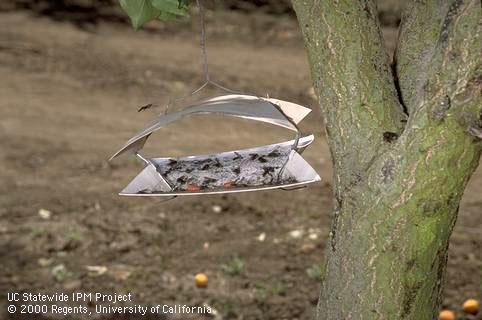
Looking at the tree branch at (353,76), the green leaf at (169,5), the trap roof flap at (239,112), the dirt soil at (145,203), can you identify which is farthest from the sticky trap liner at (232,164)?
the dirt soil at (145,203)

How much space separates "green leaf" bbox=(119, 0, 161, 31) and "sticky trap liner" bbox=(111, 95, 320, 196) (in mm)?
278

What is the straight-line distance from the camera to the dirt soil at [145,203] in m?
3.89

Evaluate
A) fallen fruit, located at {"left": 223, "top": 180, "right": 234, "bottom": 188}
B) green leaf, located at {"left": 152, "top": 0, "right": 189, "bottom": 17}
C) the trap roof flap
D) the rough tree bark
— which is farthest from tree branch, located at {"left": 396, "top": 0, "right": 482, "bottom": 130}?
green leaf, located at {"left": 152, "top": 0, "right": 189, "bottom": 17}

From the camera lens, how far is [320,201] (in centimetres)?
478

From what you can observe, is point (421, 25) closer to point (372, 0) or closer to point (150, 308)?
point (372, 0)

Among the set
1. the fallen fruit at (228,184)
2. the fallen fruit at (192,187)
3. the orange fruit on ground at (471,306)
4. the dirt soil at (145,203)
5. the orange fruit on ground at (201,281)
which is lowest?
the dirt soil at (145,203)

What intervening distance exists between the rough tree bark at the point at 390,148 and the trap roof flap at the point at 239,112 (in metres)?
0.14

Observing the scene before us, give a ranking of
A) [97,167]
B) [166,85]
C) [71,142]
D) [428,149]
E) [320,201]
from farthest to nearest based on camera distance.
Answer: [166,85], [71,142], [97,167], [320,201], [428,149]

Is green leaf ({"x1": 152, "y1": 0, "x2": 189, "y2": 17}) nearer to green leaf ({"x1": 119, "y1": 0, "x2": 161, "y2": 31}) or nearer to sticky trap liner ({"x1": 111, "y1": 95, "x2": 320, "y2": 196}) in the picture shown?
green leaf ({"x1": 119, "y1": 0, "x2": 161, "y2": 31})

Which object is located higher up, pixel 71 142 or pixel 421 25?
pixel 421 25

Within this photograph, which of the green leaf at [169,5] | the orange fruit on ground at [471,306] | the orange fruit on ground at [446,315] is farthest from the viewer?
the orange fruit on ground at [471,306]

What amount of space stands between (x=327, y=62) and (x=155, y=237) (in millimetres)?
2283

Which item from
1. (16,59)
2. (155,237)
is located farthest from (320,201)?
(16,59)

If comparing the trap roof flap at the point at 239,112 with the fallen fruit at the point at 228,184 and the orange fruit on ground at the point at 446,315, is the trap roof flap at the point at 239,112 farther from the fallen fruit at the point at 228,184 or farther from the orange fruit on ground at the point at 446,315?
→ the orange fruit on ground at the point at 446,315
